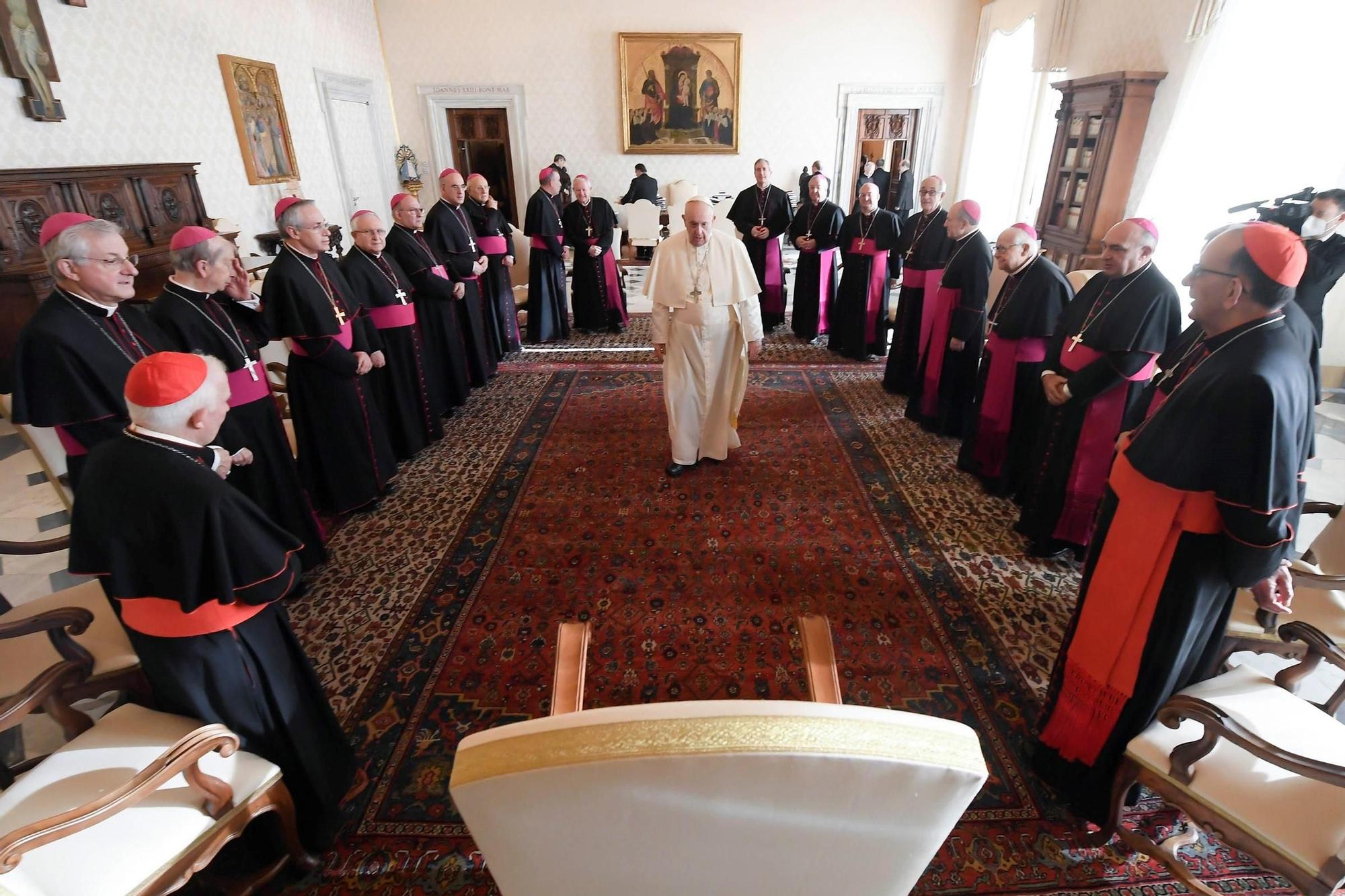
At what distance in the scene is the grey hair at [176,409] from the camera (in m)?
1.79

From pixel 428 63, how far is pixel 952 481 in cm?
1121

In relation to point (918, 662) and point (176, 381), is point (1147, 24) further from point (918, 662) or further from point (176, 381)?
point (176, 381)

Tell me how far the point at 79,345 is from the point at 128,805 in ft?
6.96

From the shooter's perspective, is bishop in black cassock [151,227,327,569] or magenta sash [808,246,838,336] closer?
bishop in black cassock [151,227,327,569]

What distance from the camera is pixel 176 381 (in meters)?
1.81

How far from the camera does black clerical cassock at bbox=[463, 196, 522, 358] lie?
6.71 m

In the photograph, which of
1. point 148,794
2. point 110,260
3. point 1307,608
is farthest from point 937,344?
point 148,794

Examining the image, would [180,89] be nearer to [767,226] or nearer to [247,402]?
[247,402]

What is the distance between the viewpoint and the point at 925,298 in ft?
18.7

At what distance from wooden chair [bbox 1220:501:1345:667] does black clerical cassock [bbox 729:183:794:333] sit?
6.18 metres

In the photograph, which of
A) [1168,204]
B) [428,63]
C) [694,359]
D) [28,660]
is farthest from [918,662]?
[428,63]

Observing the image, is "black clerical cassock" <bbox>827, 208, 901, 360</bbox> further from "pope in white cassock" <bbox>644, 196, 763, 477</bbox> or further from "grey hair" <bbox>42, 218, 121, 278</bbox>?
"grey hair" <bbox>42, 218, 121, 278</bbox>

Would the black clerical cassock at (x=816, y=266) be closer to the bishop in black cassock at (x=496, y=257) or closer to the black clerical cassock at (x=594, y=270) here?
the black clerical cassock at (x=594, y=270)

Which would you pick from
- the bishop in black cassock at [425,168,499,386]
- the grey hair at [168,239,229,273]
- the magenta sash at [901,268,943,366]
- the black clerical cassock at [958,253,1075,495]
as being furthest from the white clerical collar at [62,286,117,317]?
the magenta sash at [901,268,943,366]
